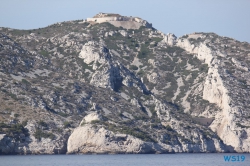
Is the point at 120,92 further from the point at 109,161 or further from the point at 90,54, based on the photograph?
the point at 109,161

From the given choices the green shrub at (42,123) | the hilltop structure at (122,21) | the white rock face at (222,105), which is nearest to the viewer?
the green shrub at (42,123)

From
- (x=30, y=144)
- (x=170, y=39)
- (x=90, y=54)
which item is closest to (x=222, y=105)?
(x=90, y=54)

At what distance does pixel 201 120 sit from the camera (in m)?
145

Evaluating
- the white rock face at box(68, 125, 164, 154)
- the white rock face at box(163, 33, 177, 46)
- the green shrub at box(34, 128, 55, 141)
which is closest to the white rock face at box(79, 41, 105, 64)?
the white rock face at box(163, 33, 177, 46)

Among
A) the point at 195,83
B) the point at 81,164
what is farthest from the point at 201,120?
the point at 81,164

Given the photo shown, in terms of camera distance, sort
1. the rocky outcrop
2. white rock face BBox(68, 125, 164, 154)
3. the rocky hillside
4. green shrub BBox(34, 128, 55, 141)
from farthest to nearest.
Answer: the rocky hillside
white rock face BBox(68, 125, 164, 154)
green shrub BBox(34, 128, 55, 141)
the rocky outcrop

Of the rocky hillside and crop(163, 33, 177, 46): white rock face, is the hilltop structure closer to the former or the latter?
the rocky hillside

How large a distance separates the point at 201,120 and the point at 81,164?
5767cm

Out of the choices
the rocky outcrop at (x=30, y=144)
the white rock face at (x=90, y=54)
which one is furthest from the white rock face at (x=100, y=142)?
the white rock face at (x=90, y=54)

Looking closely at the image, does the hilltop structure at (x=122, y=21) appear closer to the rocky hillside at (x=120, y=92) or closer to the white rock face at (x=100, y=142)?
the rocky hillside at (x=120, y=92)

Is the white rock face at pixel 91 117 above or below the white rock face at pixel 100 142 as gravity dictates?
above

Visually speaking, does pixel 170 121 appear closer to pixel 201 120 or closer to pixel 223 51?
pixel 201 120

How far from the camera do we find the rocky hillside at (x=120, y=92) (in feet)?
369

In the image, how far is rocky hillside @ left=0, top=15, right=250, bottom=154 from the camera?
11250 centimetres
